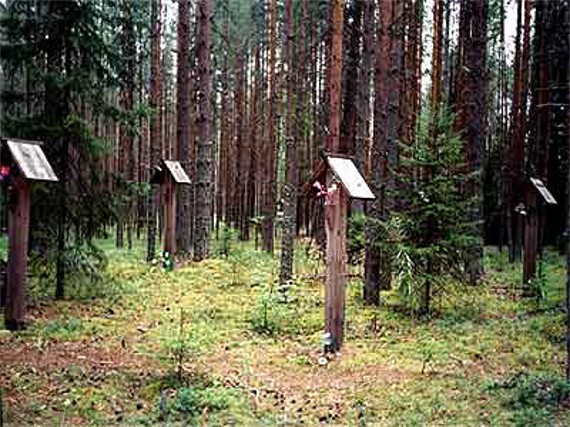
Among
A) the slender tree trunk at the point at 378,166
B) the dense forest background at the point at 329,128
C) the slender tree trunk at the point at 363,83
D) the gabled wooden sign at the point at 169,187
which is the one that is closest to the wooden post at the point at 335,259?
the dense forest background at the point at 329,128

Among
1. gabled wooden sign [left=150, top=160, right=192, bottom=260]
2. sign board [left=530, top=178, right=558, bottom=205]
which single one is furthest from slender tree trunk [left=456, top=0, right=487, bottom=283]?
gabled wooden sign [left=150, top=160, right=192, bottom=260]

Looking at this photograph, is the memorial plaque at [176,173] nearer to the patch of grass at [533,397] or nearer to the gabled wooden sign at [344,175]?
the gabled wooden sign at [344,175]

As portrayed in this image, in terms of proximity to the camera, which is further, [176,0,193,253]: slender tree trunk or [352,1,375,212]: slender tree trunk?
[176,0,193,253]: slender tree trunk

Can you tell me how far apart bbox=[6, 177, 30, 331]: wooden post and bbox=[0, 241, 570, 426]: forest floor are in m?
0.36

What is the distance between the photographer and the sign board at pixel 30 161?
8234 millimetres

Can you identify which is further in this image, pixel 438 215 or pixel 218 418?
pixel 438 215

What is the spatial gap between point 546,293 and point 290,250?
5059mm

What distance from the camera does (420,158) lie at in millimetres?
10453

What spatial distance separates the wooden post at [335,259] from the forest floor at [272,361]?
42 centimetres

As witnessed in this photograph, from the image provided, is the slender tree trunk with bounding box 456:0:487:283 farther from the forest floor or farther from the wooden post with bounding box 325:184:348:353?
the wooden post with bounding box 325:184:348:353

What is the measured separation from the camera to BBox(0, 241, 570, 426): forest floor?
6.01 m

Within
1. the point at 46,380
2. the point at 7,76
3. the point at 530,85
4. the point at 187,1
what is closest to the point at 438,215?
the point at 46,380

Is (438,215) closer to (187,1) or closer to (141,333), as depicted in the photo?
(141,333)

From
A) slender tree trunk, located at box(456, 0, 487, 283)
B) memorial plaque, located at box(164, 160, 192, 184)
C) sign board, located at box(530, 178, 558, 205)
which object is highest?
slender tree trunk, located at box(456, 0, 487, 283)
